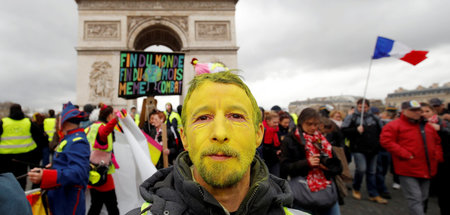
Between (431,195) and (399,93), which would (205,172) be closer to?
(431,195)

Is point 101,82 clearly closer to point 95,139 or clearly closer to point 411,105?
point 95,139

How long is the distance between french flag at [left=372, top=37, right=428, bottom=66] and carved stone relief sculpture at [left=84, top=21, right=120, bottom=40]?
46.2ft

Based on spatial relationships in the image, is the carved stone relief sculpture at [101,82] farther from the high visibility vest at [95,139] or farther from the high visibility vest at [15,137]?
the high visibility vest at [95,139]

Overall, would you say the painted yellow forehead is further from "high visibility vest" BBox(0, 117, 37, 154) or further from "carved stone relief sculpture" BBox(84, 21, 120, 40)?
"carved stone relief sculpture" BBox(84, 21, 120, 40)

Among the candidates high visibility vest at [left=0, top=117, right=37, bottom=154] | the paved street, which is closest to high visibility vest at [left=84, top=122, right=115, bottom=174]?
high visibility vest at [left=0, top=117, right=37, bottom=154]

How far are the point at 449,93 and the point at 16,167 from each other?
171ft

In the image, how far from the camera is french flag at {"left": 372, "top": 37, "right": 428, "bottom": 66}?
15.7ft

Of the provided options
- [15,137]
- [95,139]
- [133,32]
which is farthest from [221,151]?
[133,32]

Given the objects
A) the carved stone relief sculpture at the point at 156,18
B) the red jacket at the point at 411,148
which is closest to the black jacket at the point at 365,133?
the red jacket at the point at 411,148

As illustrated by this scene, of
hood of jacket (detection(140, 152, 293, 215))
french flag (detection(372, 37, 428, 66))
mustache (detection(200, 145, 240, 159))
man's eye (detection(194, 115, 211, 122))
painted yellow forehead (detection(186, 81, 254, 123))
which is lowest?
hood of jacket (detection(140, 152, 293, 215))

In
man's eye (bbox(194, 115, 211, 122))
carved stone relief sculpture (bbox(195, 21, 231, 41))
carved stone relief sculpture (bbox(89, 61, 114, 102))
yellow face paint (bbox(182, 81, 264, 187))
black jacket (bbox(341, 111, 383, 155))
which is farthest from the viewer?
carved stone relief sculpture (bbox(195, 21, 231, 41))

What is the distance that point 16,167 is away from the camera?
13.2ft

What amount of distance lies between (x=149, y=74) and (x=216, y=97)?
3.23m

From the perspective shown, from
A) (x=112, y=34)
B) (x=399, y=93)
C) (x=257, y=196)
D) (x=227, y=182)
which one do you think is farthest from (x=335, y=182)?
(x=399, y=93)
